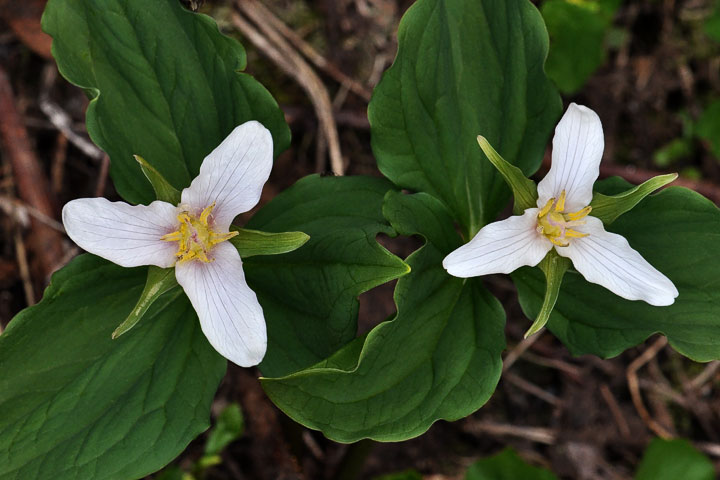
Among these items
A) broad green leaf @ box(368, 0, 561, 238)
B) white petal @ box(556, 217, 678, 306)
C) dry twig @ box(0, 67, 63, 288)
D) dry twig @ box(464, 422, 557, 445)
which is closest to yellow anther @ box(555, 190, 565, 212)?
white petal @ box(556, 217, 678, 306)

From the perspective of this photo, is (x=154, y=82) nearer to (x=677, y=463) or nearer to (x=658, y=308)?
(x=658, y=308)

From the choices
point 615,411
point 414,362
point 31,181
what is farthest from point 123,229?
point 615,411

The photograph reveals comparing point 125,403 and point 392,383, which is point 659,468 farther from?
point 125,403

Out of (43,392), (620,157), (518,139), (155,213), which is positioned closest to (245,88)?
(155,213)

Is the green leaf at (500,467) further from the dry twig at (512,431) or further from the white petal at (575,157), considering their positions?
the white petal at (575,157)

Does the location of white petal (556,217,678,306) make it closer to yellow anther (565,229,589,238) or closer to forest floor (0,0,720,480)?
yellow anther (565,229,589,238)

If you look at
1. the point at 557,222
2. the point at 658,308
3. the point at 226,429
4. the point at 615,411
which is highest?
the point at 557,222
